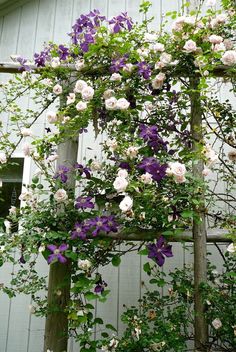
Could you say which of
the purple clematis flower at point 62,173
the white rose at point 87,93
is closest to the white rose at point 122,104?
the white rose at point 87,93

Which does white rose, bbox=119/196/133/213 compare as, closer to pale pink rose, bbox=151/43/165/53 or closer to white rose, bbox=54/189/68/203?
white rose, bbox=54/189/68/203

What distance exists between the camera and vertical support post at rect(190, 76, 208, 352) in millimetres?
1803

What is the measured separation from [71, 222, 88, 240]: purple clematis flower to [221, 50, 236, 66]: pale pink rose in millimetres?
1052

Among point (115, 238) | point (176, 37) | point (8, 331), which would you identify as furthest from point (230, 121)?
point (8, 331)

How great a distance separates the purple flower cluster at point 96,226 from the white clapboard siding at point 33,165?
44 centimetres

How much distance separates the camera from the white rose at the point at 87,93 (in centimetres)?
193

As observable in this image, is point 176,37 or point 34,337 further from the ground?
point 176,37

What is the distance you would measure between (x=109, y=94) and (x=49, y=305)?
1089 millimetres

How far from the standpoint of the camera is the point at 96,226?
183 centimetres

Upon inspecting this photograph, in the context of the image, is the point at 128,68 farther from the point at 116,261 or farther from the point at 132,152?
the point at 116,261

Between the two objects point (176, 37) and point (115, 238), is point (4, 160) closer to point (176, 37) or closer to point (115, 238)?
point (115, 238)

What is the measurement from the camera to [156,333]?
5.87 feet

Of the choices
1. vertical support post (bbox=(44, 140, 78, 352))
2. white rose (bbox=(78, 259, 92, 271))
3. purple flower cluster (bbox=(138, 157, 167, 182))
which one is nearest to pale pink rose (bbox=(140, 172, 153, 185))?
purple flower cluster (bbox=(138, 157, 167, 182))

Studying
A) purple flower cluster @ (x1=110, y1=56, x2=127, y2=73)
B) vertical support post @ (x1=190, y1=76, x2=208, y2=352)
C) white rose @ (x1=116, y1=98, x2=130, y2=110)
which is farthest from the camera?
purple flower cluster @ (x1=110, y1=56, x2=127, y2=73)
